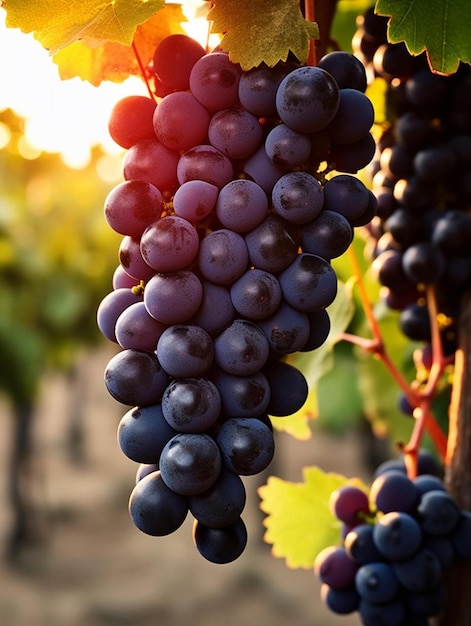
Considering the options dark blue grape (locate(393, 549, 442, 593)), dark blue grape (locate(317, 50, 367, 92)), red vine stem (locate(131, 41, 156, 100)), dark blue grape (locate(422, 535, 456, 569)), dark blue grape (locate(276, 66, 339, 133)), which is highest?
red vine stem (locate(131, 41, 156, 100))

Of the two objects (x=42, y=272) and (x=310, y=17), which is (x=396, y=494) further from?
(x=42, y=272)

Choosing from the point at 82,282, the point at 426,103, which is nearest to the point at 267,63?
the point at 426,103

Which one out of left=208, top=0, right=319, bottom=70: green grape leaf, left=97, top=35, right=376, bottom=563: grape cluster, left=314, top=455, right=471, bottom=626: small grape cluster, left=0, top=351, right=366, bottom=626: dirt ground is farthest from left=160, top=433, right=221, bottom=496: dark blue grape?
left=0, top=351, right=366, bottom=626: dirt ground

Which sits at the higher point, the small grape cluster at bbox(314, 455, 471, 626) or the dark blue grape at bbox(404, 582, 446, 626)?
the small grape cluster at bbox(314, 455, 471, 626)

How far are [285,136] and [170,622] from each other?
5.91m

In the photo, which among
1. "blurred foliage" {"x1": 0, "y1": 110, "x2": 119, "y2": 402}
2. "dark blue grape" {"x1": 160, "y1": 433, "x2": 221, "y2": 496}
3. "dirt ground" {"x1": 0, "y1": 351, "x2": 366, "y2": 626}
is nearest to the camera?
"dark blue grape" {"x1": 160, "y1": 433, "x2": 221, "y2": 496}

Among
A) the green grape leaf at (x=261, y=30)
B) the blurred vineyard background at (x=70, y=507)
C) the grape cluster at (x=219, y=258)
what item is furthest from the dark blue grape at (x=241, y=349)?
the blurred vineyard background at (x=70, y=507)

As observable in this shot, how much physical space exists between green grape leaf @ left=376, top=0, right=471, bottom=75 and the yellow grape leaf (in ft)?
0.74

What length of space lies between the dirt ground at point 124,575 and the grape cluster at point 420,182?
16.7ft

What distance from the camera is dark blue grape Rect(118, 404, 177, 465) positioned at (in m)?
0.63

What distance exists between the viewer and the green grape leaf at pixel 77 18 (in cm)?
63

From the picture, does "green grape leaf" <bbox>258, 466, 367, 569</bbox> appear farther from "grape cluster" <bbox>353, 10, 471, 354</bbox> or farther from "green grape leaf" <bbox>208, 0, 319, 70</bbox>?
"green grape leaf" <bbox>208, 0, 319, 70</bbox>

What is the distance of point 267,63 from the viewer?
0.63 meters

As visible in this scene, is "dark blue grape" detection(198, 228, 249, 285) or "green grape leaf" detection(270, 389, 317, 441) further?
"green grape leaf" detection(270, 389, 317, 441)
